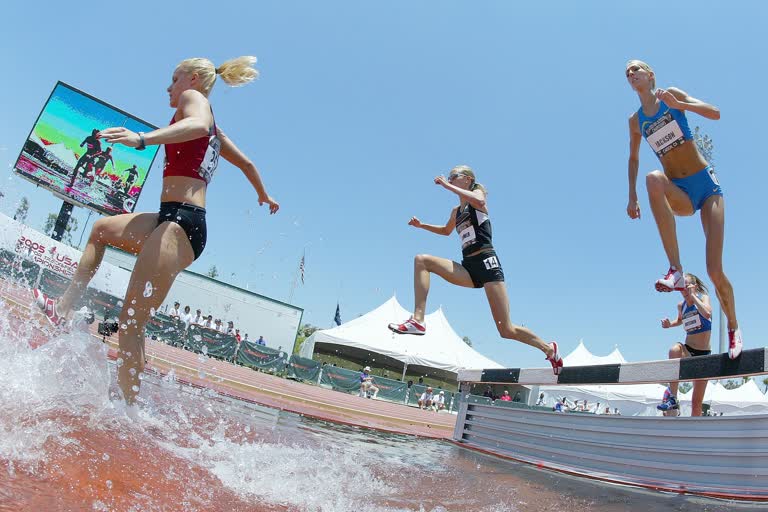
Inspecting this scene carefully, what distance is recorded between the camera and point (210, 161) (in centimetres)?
328

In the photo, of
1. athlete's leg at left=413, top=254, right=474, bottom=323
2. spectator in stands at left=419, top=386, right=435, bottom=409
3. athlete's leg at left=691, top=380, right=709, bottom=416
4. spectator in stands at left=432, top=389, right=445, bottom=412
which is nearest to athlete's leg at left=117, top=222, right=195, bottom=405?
athlete's leg at left=413, top=254, right=474, bottom=323

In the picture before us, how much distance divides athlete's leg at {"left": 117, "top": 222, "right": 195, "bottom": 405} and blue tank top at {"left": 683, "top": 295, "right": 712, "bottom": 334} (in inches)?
213

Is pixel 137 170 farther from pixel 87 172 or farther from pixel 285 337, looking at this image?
pixel 285 337

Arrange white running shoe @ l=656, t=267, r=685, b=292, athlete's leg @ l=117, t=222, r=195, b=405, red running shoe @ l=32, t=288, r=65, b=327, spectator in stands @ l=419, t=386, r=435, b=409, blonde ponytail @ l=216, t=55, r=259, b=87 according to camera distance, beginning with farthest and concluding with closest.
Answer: spectator in stands @ l=419, t=386, r=435, b=409
white running shoe @ l=656, t=267, r=685, b=292
blonde ponytail @ l=216, t=55, r=259, b=87
red running shoe @ l=32, t=288, r=65, b=327
athlete's leg @ l=117, t=222, r=195, b=405

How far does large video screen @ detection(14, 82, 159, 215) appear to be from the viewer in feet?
83.7

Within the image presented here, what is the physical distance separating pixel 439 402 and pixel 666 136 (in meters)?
22.4

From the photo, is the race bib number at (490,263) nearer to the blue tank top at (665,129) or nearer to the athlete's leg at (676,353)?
the blue tank top at (665,129)

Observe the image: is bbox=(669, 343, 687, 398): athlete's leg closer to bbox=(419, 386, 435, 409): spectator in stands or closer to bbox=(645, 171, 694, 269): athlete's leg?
bbox=(645, 171, 694, 269): athlete's leg

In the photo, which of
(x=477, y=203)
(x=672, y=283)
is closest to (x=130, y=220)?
(x=477, y=203)

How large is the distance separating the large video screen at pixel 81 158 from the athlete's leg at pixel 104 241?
2508 cm

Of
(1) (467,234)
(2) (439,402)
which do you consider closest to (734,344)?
(1) (467,234)

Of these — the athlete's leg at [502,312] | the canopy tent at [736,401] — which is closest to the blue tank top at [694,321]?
the athlete's leg at [502,312]

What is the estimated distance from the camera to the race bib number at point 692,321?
5.62 metres

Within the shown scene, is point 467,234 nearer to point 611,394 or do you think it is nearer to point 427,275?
point 427,275
